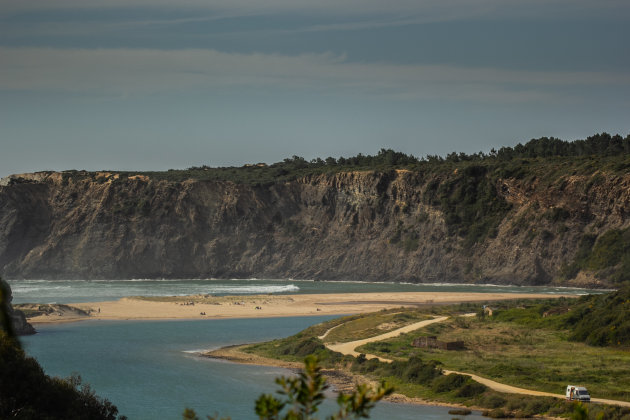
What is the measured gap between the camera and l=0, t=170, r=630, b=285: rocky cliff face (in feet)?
449

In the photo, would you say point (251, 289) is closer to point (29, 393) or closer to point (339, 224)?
point (339, 224)

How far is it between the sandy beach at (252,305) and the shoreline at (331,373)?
2564cm

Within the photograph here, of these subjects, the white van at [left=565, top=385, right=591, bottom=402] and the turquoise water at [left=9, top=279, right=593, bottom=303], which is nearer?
the white van at [left=565, top=385, right=591, bottom=402]

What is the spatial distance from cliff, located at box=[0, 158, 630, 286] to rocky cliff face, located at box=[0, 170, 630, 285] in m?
0.20

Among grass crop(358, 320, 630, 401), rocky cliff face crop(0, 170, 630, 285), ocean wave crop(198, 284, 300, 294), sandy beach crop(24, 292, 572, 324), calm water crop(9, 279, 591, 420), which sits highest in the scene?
rocky cliff face crop(0, 170, 630, 285)

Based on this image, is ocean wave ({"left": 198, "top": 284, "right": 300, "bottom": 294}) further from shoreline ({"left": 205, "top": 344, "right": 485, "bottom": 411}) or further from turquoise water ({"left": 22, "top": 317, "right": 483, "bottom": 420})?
shoreline ({"left": 205, "top": 344, "right": 485, "bottom": 411})

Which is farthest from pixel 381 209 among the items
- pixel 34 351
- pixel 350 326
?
pixel 34 351

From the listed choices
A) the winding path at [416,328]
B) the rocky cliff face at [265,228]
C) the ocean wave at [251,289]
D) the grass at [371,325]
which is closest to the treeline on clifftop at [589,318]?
the winding path at [416,328]

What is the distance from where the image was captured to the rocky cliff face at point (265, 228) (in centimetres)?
13675

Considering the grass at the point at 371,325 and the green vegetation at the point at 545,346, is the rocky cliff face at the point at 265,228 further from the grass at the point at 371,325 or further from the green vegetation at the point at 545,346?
the green vegetation at the point at 545,346

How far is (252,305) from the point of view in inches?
3841

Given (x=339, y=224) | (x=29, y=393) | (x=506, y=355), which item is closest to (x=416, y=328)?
(x=506, y=355)

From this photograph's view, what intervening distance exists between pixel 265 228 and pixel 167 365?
105551 mm

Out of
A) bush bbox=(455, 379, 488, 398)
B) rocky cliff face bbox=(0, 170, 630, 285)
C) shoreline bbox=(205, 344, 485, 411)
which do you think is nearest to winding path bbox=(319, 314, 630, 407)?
bush bbox=(455, 379, 488, 398)
